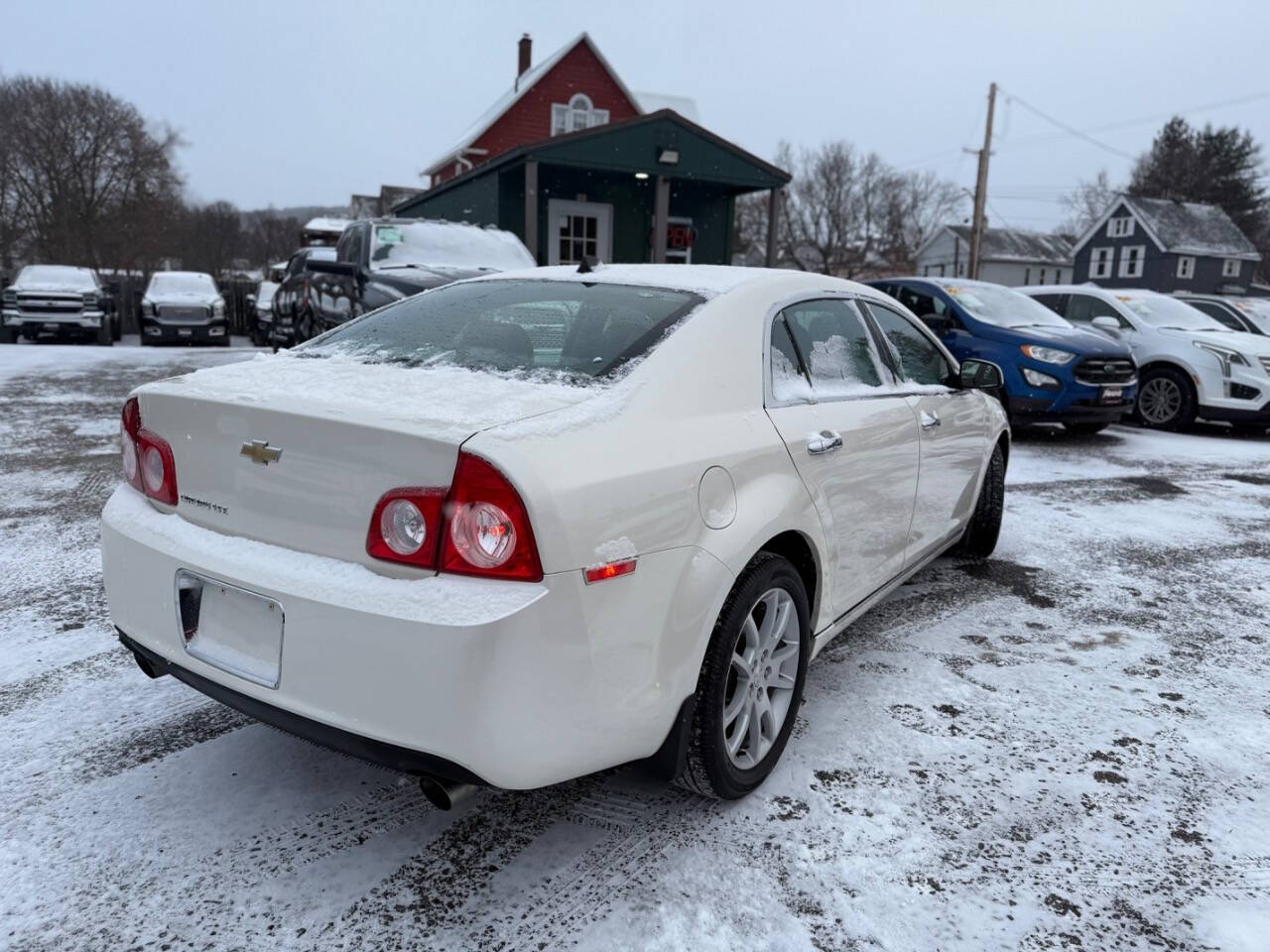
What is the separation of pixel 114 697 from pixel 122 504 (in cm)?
89

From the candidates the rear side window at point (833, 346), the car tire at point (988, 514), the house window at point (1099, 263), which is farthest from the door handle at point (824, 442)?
the house window at point (1099, 263)

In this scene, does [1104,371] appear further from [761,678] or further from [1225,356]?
[761,678]

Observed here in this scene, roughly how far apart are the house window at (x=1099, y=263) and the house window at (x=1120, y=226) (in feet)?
3.40

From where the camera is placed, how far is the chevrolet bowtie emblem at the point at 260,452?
208 centimetres

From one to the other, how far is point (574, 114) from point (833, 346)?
92.6ft

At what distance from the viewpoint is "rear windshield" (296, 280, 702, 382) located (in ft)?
8.11

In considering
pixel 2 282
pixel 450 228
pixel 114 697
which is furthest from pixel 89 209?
pixel 114 697

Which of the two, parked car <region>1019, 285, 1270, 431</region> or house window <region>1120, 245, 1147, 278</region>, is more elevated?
house window <region>1120, 245, 1147, 278</region>

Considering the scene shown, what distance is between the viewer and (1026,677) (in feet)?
11.2

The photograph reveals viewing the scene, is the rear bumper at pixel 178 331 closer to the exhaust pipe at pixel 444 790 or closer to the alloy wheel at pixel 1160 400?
the alloy wheel at pixel 1160 400

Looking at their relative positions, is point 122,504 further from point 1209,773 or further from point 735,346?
point 1209,773

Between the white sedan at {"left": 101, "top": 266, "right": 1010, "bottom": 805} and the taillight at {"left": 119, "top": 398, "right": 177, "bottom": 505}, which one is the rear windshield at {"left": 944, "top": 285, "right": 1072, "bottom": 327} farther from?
the taillight at {"left": 119, "top": 398, "right": 177, "bottom": 505}

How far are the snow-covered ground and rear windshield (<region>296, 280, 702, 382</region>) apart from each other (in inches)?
48.4

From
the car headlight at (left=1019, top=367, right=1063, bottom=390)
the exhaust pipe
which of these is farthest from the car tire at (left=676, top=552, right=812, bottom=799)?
the car headlight at (left=1019, top=367, right=1063, bottom=390)
